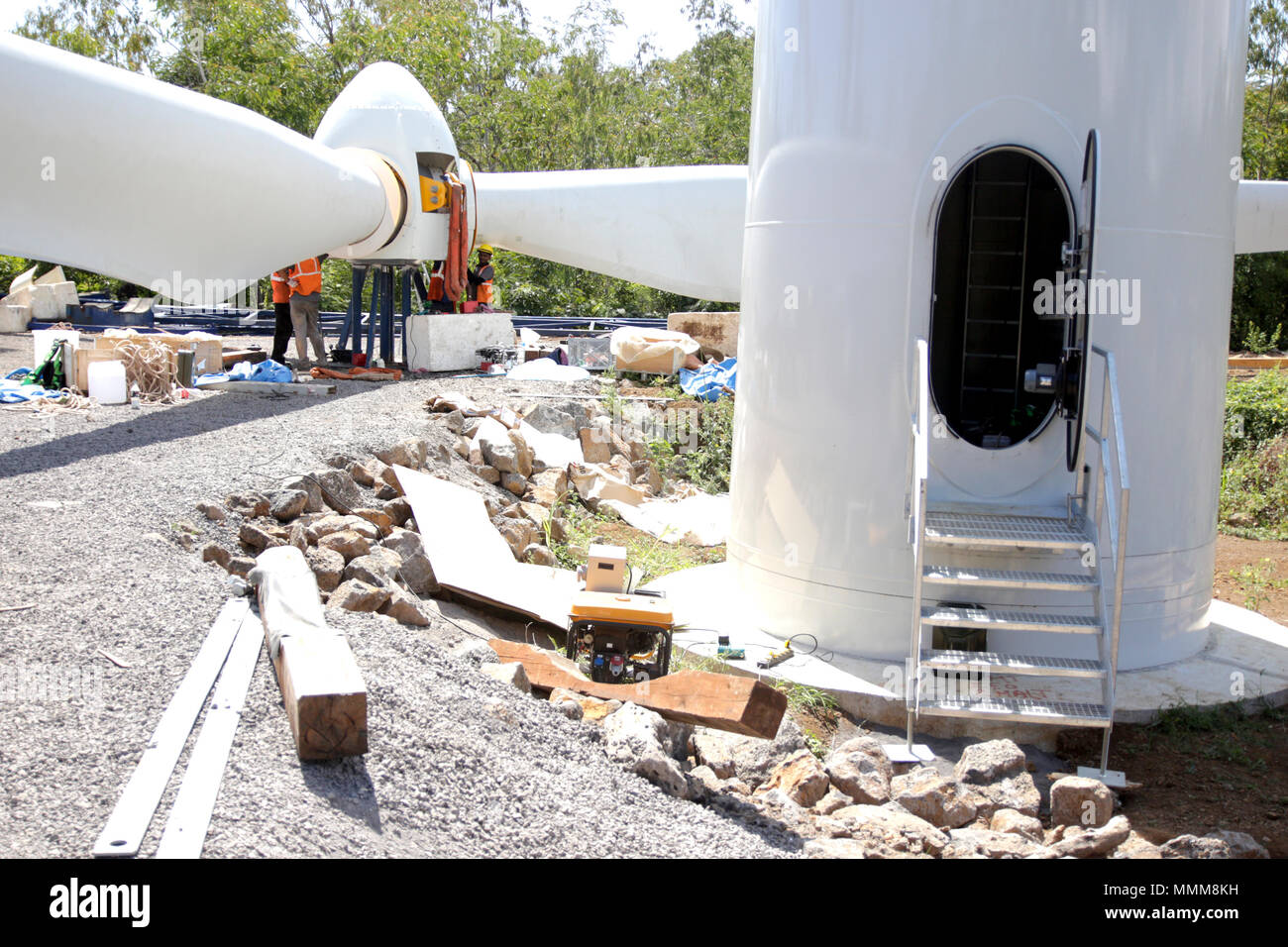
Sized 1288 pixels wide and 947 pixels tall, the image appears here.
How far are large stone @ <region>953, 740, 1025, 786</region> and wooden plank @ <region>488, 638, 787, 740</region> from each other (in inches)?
44.6

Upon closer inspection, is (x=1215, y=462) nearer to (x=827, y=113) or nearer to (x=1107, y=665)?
(x=1107, y=665)

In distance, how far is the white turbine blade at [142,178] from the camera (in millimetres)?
6941

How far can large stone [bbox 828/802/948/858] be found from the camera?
4175 mm

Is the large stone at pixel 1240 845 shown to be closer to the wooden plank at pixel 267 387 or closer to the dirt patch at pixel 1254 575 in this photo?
the dirt patch at pixel 1254 575

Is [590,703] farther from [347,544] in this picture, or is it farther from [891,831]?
[347,544]

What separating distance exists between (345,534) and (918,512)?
3.23m

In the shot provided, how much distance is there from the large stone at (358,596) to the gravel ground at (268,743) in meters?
0.42

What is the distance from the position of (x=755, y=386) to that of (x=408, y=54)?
25.1 metres

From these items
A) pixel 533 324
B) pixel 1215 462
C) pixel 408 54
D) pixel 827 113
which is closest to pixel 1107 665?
pixel 1215 462

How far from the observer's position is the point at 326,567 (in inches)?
238

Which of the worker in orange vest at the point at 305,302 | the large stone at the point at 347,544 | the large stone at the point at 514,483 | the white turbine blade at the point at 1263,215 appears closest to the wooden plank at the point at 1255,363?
the white turbine blade at the point at 1263,215
